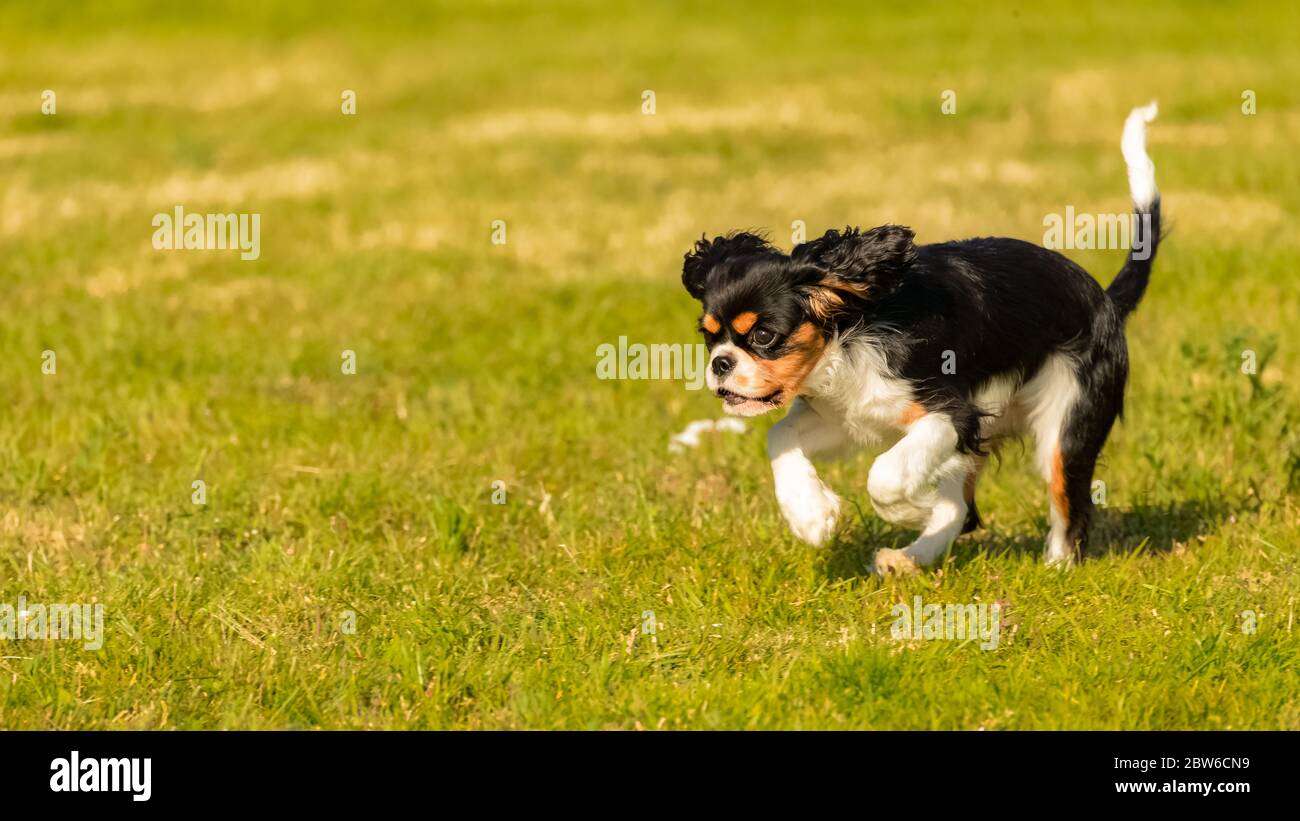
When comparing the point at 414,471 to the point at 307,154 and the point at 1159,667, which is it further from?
the point at 307,154

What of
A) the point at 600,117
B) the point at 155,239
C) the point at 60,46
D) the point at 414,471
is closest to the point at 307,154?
the point at 600,117

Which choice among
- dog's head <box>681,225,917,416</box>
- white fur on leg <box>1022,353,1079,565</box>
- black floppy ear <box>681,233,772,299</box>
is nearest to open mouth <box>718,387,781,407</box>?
dog's head <box>681,225,917,416</box>

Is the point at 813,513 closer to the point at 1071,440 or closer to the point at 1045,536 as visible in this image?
the point at 1071,440

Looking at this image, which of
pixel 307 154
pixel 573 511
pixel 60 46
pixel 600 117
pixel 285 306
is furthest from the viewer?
pixel 60 46

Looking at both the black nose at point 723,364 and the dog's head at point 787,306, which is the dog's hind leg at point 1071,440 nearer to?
the dog's head at point 787,306

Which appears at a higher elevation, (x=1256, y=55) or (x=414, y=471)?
(x=1256, y=55)

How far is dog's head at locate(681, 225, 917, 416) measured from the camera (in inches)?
216

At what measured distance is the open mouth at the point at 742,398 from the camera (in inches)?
217

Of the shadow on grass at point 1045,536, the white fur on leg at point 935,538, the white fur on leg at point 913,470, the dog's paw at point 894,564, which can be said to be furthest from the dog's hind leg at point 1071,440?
the white fur on leg at point 913,470

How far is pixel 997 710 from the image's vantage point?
Answer: 477cm

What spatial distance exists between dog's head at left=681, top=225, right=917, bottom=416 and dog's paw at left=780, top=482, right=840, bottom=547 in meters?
0.34

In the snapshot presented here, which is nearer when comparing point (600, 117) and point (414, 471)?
point (414, 471)
